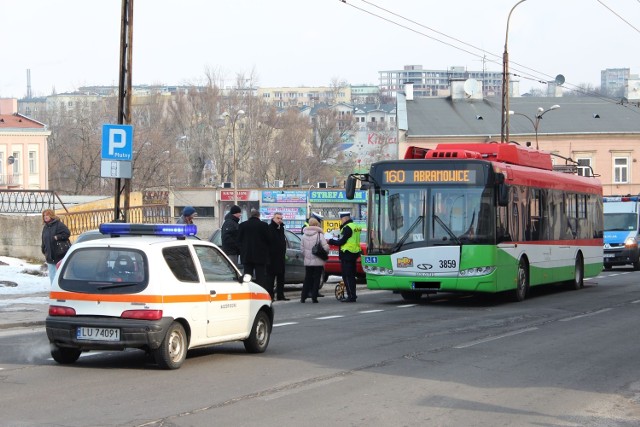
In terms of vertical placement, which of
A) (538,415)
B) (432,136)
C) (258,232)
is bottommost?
(538,415)

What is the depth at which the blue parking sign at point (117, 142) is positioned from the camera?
21.0 meters

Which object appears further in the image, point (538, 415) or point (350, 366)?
point (350, 366)

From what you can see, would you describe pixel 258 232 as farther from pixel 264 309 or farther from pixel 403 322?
pixel 264 309

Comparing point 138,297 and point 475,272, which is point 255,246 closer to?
point 475,272

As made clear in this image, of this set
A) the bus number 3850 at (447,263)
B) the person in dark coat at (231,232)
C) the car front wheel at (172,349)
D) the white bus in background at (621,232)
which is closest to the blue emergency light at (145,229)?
the car front wheel at (172,349)

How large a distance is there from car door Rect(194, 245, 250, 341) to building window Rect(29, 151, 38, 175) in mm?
69353

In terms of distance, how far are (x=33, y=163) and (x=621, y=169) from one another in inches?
1711

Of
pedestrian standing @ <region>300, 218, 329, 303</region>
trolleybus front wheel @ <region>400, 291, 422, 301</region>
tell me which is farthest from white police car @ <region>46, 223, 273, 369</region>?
trolleybus front wheel @ <region>400, 291, 422, 301</region>

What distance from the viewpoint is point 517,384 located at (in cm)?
1111

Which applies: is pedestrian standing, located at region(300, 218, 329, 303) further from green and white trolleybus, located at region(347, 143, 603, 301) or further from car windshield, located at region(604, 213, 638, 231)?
car windshield, located at region(604, 213, 638, 231)

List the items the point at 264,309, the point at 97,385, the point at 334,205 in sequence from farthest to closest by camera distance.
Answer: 1. the point at 334,205
2. the point at 264,309
3. the point at 97,385

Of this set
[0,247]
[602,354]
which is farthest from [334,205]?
[602,354]

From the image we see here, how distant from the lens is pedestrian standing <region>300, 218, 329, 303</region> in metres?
22.2

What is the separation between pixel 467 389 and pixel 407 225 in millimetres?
11058
